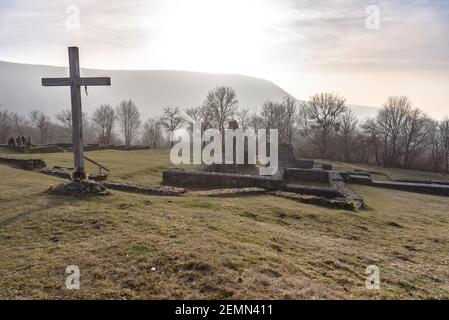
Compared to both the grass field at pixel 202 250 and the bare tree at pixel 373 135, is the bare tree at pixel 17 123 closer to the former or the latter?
the grass field at pixel 202 250

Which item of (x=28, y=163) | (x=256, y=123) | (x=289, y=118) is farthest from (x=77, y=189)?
(x=289, y=118)

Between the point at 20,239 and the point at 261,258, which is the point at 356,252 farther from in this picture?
the point at 20,239

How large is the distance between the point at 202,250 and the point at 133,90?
175m

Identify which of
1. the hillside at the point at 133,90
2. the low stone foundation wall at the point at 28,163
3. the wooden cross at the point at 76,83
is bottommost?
the low stone foundation wall at the point at 28,163

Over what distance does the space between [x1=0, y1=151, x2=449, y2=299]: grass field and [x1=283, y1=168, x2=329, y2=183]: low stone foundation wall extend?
10113mm

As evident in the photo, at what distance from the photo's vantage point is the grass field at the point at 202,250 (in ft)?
13.0

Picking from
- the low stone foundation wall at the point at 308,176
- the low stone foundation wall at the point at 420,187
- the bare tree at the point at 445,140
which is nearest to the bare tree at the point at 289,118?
the bare tree at the point at 445,140

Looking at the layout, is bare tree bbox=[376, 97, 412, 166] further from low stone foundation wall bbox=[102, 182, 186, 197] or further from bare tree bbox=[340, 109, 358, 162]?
low stone foundation wall bbox=[102, 182, 186, 197]

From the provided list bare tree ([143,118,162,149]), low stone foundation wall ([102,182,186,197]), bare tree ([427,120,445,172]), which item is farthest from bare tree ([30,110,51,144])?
bare tree ([427,120,445,172])

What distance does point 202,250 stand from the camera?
4.97 m

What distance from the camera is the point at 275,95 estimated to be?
606ft

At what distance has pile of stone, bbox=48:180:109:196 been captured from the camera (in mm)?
8586

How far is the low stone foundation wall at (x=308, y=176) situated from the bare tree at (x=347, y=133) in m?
29.0
